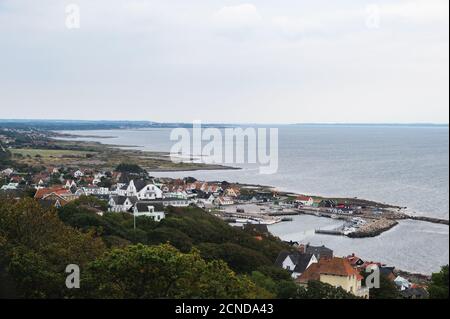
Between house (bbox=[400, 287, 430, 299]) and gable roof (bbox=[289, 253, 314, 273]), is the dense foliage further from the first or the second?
house (bbox=[400, 287, 430, 299])

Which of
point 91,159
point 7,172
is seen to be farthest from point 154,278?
point 91,159

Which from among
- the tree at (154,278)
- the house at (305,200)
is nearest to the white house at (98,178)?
the house at (305,200)

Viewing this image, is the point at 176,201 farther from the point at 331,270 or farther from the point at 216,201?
the point at 331,270

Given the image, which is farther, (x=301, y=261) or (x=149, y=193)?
(x=149, y=193)

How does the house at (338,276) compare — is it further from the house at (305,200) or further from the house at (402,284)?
the house at (305,200)
